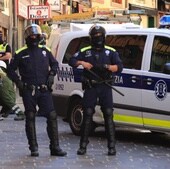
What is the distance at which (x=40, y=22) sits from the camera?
31094mm

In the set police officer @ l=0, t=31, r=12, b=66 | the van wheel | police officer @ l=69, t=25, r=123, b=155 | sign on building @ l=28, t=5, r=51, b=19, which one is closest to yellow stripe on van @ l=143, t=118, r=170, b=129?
police officer @ l=69, t=25, r=123, b=155

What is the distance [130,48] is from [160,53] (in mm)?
653

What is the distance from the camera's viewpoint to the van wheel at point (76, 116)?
11.8 metres

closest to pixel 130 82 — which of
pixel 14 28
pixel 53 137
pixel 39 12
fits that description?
pixel 53 137

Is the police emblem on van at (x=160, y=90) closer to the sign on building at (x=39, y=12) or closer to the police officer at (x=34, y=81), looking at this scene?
the police officer at (x=34, y=81)

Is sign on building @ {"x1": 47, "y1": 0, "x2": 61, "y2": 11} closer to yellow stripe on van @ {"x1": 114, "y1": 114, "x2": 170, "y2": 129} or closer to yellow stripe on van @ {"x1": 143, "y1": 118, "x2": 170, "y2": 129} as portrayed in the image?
yellow stripe on van @ {"x1": 114, "y1": 114, "x2": 170, "y2": 129}

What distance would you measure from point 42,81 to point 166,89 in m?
1.88

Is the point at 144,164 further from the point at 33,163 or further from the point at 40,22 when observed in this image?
the point at 40,22

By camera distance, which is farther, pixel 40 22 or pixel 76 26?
pixel 40 22

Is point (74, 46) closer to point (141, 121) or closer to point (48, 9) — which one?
point (141, 121)

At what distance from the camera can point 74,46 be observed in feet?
40.4

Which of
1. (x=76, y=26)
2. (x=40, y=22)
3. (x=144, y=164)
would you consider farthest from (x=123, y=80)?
(x=40, y=22)

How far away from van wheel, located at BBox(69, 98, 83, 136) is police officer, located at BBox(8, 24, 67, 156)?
2169 millimetres

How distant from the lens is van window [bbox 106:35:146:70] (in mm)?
10930
